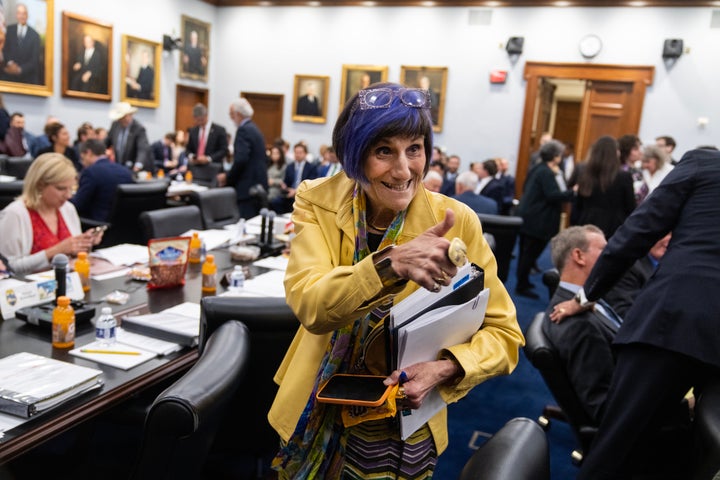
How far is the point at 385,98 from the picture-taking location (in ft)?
3.76

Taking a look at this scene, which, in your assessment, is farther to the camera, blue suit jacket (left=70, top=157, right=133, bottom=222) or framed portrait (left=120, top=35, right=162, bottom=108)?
framed portrait (left=120, top=35, right=162, bottom=108)

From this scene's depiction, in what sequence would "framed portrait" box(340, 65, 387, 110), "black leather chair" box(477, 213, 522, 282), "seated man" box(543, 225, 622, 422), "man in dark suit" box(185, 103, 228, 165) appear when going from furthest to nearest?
"framed portrait" box(340, 65, 387, 110) → "man in dark suit" box(185, 103, 228, 165) → "black leather chair" box(477, 213, 522, 282) → "seated man" box(543, 225, 622, 422)

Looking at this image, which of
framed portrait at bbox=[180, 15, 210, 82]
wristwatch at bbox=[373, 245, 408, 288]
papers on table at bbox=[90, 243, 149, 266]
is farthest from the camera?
framed portrait at bbox=[180, 15, 210, 82]

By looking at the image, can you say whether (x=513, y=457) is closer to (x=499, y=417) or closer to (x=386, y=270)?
(x=386, y=270)

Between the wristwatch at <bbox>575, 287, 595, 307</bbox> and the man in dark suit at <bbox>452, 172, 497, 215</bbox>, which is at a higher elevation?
the man in dark suit at <bbox>452, 172, 497, 215</bbox>

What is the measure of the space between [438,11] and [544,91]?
261 cm

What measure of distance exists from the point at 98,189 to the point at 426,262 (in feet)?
15.3

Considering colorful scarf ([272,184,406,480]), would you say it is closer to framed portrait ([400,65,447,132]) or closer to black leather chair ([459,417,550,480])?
black leather chair ([459,417,550,480])

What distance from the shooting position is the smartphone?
1.12 m

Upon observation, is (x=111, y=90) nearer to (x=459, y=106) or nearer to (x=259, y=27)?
(x=259, y=27)

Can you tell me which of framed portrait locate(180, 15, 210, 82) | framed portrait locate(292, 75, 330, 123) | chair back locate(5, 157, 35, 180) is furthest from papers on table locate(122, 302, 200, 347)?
framed portrait locate(180, 15, 210, 82)

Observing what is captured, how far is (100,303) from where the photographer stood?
2.52 meters

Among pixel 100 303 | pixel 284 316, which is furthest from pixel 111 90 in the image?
pixel 284 316

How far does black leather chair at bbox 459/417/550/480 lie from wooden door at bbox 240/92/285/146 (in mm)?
12536
